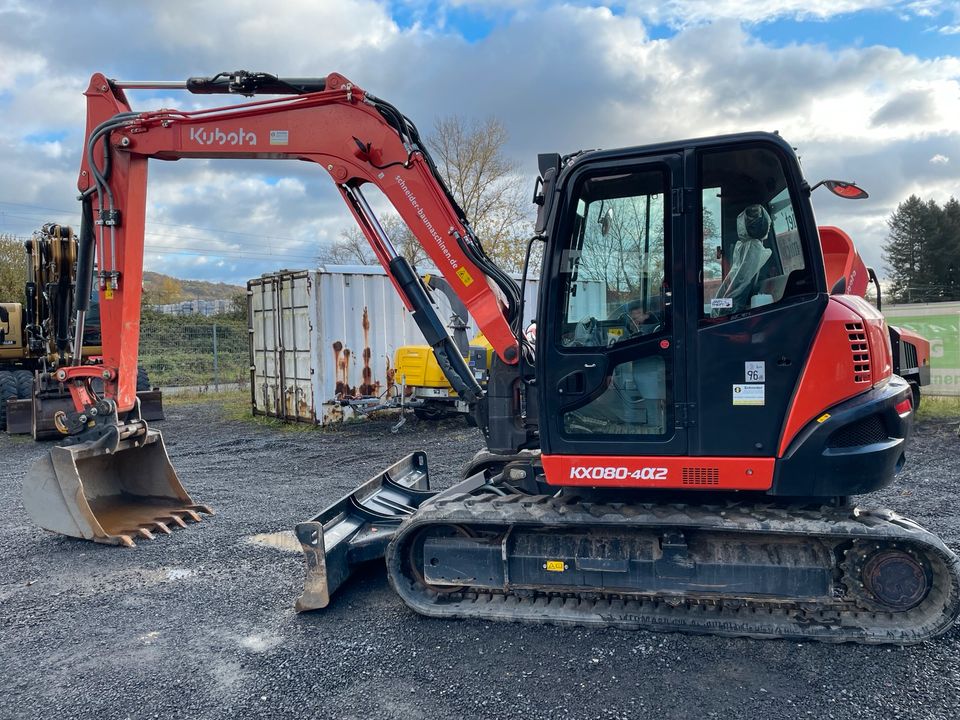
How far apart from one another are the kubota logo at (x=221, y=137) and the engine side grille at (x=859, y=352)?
407cm

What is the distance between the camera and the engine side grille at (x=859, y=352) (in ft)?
12.4

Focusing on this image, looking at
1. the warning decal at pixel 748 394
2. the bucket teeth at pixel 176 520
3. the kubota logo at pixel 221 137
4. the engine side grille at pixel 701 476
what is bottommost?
the bucket teeth at pixel 176 520

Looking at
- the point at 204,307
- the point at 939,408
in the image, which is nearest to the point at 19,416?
the point at 939,408

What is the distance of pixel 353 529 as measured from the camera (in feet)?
16.5

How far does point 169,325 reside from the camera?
72.5ft

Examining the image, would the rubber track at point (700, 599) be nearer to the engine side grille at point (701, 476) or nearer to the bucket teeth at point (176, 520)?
the engine side grille at point (701, 476)

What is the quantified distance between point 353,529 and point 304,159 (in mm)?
2670

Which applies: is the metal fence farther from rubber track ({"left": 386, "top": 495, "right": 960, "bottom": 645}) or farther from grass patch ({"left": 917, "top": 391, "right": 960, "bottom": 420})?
rubber track ({"left": 386, "top": 495, "right": 960, "bottom": 645})

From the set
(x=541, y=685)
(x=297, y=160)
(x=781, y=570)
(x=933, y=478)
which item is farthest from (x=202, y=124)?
(x=933, y=478)

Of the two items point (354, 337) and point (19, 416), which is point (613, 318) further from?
point (19, 416)

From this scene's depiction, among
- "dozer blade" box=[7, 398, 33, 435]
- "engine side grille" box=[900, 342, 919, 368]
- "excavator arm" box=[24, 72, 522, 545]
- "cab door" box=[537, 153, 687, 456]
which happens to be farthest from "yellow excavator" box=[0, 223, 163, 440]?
"engine side grille" box=[900, 342, 919, 368]

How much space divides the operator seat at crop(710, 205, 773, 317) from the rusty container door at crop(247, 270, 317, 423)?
9776mm

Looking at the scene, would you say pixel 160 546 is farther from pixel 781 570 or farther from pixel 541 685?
pixel 781 570

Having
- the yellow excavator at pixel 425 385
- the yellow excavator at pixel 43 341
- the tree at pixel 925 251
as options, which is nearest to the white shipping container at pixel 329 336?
the yellow excavator at pixel 425 385
